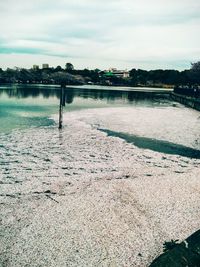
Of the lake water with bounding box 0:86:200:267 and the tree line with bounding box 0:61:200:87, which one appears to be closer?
the lake water with bounding box 0:86:200:267

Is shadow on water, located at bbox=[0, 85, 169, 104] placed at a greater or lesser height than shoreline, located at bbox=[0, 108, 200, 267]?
lesser

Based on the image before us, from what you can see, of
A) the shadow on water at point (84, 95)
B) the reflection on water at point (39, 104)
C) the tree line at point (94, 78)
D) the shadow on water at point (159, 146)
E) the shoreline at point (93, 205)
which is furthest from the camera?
the tree line at point (94, 78)

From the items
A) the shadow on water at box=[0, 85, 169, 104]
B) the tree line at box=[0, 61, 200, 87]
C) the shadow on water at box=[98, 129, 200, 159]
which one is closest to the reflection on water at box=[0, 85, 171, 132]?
the shadow on water at box=[0, 85, 169, 104]

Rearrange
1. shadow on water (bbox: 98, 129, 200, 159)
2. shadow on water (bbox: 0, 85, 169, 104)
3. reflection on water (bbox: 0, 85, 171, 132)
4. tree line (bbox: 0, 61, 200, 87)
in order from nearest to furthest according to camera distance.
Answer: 1. shadow on water (bbox: 98, 129, 200, 159)
2. reflection on water (bbox: 0, 85, 171, 132)
3. shadow on water (bbox: 0, 85, 169, 104)
4. tree line (bbox: 0, 61, 200, 87)

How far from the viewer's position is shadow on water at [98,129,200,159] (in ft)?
50.4

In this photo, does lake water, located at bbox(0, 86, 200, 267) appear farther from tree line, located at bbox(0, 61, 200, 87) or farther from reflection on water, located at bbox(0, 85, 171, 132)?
tree line, located at bbox(0, 61, 200, 87)

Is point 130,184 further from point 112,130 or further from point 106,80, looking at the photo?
point 106,80

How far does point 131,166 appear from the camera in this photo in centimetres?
1260

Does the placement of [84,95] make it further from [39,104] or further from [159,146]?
[159,146]

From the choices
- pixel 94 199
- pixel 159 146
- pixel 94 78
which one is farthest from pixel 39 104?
pixel 94 78

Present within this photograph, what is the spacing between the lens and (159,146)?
54.7 ft

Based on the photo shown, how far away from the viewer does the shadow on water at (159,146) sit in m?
15.4

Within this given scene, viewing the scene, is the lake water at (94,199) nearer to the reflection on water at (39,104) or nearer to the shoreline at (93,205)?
the shoreline at (93,205)

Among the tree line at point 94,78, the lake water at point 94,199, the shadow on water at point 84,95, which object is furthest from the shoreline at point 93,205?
the tree line at point 94,78
